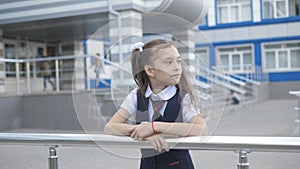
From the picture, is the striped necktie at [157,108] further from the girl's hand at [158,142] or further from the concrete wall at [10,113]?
the concrete wall at [10,113]

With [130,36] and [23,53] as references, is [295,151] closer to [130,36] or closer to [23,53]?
[130,36]

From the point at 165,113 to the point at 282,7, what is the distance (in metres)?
4.70

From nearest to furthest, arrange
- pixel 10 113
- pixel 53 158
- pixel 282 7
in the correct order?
pixel 53 158, pixel 282 7, pixel 10 113

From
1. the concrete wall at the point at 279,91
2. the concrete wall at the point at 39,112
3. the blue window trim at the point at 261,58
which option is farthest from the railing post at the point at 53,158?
the concrete wall at the point at 279,91

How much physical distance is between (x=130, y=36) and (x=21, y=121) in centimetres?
576

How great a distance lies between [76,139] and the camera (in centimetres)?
128

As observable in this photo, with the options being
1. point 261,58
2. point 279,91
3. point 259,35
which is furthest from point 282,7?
point 279,91

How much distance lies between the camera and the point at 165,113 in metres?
1.14

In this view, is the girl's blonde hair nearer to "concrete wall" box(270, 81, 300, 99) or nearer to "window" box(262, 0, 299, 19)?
"window" box(262, 0, 299, 19)

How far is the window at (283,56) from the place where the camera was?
24.0 ft

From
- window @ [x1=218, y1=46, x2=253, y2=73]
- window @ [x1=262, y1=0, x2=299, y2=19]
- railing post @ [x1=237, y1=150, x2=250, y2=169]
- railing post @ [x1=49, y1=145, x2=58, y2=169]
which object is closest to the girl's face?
railing post @ [x1=237, y1=150, x2=250, y2=169]

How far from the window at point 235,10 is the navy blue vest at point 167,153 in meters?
5.86

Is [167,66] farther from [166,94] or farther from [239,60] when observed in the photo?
[239,60]

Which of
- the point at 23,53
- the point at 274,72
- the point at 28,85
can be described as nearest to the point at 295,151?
the point at 28,85
